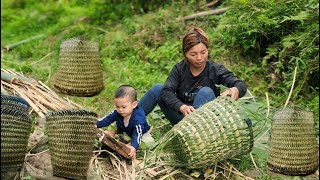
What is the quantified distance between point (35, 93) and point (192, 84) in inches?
59.8

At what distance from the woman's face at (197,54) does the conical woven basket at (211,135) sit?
48 cm

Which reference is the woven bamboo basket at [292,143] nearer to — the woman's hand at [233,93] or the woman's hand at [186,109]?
the woman's hand at [233,93]

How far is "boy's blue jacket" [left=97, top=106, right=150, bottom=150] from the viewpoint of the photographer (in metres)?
5.01

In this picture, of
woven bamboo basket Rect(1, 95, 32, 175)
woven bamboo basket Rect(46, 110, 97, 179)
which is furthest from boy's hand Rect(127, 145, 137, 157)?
woven bamboo basket Rect(1, 95, 32, 175)

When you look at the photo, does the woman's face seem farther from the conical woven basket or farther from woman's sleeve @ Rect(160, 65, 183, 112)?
the conical woven basket

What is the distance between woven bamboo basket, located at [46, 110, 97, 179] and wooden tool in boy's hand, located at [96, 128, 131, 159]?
0.42m

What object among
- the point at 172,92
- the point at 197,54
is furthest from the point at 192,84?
the point at 197,54

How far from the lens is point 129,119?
16.7 ft

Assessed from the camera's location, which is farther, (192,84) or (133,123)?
(192,84)

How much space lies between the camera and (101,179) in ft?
15.0

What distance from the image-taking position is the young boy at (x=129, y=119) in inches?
196

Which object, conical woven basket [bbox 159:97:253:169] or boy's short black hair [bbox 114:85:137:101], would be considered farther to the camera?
boy's short black hair [bbox 114:85:137:101]

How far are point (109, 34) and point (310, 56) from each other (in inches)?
120

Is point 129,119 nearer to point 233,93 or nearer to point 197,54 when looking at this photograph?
point 197,54
